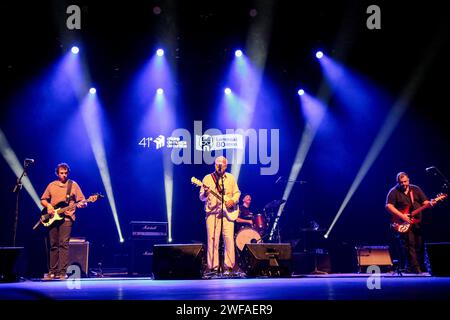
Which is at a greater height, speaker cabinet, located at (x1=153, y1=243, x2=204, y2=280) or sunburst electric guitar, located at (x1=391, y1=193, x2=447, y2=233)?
sunburst electric guitar, located at (x1=391, y1=193, x2=447, y2=233)

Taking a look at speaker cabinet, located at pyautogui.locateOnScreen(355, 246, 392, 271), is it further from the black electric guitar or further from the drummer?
the black electric guitar

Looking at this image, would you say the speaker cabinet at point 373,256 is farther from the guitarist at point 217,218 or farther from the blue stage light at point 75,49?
the blue stage light at point 75,49

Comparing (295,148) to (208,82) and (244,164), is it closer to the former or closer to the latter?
(244,164)

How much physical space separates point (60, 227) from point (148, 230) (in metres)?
2.39

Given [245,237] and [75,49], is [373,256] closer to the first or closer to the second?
[245,237]

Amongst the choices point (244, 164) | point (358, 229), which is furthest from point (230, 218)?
point (358, 229)

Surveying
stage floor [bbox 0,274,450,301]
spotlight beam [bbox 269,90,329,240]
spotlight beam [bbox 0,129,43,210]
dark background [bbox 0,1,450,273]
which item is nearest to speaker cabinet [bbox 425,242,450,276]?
stage floor [bbox 0,274,450,301]

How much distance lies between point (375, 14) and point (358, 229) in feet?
16.5

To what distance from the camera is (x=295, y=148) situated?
1317 cm

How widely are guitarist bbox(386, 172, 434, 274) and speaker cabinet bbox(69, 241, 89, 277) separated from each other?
6.14 metres

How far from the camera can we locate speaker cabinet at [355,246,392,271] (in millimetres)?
10844

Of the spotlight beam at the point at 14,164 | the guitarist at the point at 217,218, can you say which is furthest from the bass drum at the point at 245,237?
the spotlight beam at the point at 14,164

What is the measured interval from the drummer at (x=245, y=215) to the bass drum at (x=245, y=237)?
10.8 inches

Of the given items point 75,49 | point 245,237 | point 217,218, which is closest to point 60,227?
point 217,218
